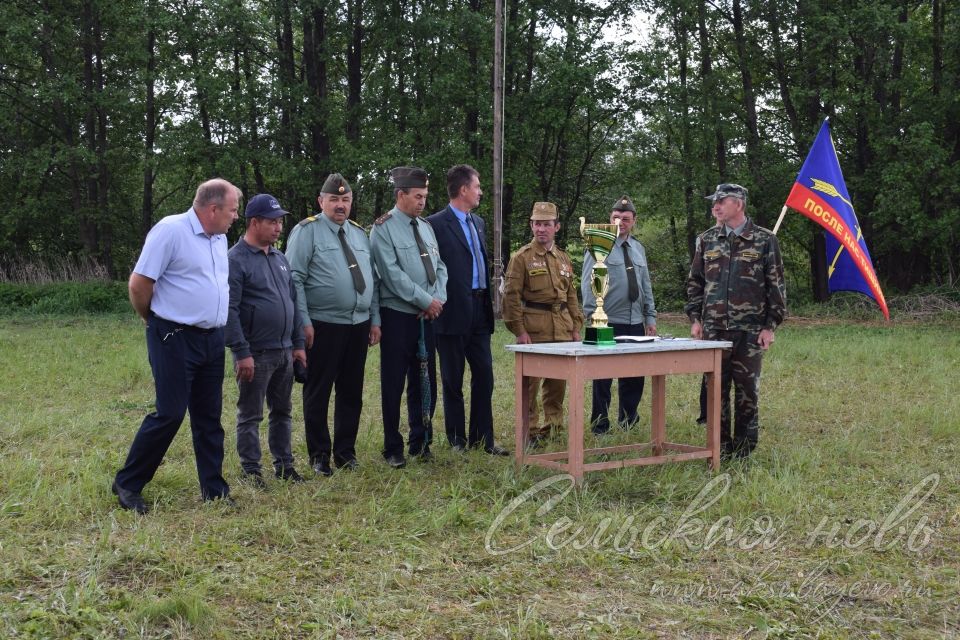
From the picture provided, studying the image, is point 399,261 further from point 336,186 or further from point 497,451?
point 497,451

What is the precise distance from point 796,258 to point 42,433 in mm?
23565

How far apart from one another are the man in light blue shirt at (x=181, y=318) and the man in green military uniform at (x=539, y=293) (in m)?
2.61

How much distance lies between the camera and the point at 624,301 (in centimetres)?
812

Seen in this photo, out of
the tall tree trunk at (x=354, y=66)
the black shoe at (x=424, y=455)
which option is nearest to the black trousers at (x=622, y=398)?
the black shoe at (x=424, y=455)

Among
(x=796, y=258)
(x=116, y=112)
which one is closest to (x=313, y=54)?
(x=116, y=112)

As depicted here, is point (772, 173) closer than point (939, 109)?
No

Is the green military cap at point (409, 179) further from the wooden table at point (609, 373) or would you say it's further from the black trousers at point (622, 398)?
the black trousers at point (622, 398)

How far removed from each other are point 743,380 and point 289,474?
319 centimetres

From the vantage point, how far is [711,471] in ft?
21.3

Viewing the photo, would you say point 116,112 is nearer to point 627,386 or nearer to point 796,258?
point 796,258

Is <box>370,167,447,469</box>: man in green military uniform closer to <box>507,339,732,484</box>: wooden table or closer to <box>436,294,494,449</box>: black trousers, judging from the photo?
<box>436,294,494,449</box>: black trousers

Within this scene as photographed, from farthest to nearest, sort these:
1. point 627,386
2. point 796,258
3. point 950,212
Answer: point 796,258 → point 950,212 → point 627,386

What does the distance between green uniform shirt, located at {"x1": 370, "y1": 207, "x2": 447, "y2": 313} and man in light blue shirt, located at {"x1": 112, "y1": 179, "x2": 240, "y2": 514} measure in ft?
4.43

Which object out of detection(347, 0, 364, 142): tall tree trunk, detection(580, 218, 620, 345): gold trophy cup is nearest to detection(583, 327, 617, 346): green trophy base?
detection(580, 218, 620, 345): gold trophy cup
